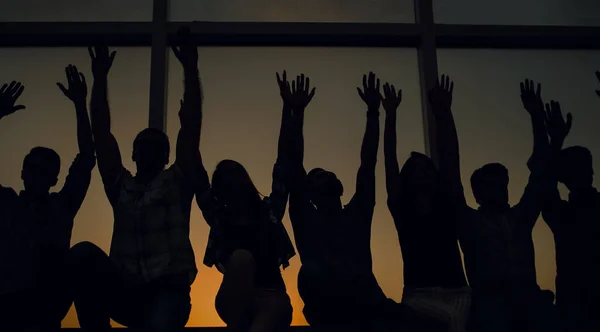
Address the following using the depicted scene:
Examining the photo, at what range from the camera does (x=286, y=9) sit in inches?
138

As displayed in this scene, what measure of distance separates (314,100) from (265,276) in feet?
3.57

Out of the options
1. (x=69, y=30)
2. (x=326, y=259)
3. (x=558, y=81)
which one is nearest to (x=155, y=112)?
(x=69, y=30)

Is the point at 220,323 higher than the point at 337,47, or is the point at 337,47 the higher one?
the point at 337,47

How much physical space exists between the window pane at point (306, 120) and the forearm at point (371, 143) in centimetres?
35

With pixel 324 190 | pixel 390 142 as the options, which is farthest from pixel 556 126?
pixel 324 190

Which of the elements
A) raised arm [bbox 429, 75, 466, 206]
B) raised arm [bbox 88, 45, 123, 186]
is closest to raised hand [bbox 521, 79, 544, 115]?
raised arm [bbox 429, 75, 466, 206]

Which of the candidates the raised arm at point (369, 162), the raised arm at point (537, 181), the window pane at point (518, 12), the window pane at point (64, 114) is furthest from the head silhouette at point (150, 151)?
the window pane at point (518, 12)

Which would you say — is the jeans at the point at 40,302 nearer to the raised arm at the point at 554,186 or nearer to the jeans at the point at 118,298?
the jeans at the point at 118,298

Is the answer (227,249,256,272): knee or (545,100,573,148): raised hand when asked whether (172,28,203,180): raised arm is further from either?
(545,100,573,148): raised hand

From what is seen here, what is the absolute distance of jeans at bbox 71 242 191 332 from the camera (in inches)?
85.8

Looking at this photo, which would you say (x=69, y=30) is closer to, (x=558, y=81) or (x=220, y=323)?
(x=220, y=323)

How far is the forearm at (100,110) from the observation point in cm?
256

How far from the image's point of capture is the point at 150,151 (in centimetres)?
252

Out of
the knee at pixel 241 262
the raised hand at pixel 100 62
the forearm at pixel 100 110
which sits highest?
the raised hand at pixel 100 62
